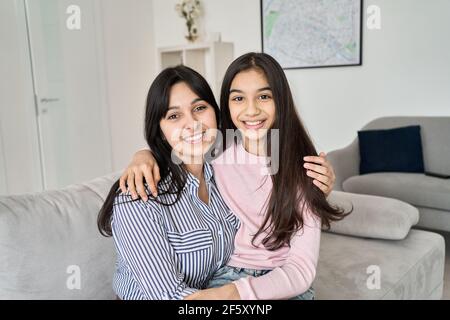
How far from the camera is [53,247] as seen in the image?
1098mm

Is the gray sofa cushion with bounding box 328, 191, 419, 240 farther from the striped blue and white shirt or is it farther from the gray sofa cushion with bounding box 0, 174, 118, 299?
the gray sofa cushion with bounding box 0, 174, 118, 299

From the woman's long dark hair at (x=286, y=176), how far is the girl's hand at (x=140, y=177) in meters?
0.34

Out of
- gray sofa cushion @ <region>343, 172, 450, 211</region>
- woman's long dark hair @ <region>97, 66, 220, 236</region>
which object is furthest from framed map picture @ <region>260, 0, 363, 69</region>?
woman's long dark hair @ <region>97, 66, 220, 236</region>

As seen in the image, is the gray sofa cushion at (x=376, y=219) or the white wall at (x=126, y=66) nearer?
the gray sofa cushion at (x=376, y=219)

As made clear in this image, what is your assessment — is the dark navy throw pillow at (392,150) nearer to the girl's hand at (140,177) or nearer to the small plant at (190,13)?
the small plant at (190,13)

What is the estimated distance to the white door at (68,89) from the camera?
3.23 meters

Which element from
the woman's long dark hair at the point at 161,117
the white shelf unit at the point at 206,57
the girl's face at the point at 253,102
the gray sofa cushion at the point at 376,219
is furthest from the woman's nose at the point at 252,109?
the white shelf unit at the point at 206,57

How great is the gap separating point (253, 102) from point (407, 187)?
5.59 ft

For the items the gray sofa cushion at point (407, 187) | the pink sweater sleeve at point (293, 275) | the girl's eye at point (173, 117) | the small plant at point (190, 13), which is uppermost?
the small plant at point (190, 13)

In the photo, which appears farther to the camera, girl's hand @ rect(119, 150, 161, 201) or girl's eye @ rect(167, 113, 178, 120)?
girl's eye @ rect(167, 113, 178, 120)

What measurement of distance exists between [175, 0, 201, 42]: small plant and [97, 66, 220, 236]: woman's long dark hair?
111 inches

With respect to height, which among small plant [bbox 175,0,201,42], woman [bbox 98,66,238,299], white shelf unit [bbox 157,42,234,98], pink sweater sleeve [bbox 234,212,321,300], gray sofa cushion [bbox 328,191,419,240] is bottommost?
gray sofa cushion [bbox 328,191,419,240]

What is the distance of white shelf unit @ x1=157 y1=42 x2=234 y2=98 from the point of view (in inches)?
141
